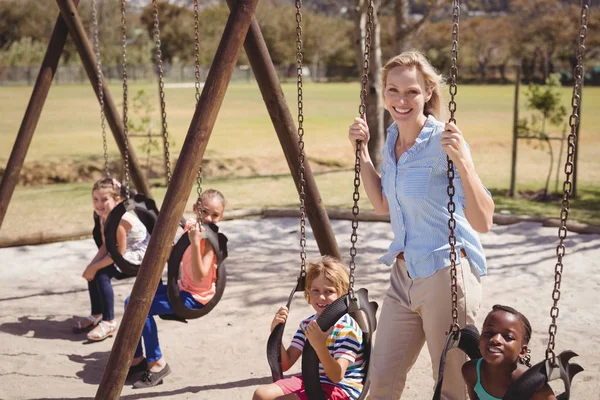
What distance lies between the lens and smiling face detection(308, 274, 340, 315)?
9.69ft

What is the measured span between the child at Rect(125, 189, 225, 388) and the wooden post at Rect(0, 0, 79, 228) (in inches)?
60.4

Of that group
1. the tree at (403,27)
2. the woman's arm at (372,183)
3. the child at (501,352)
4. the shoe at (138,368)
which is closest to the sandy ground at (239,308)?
the shoe at (138,368)

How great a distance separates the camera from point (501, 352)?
2377mm

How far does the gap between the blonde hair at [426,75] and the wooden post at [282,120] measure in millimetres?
1171

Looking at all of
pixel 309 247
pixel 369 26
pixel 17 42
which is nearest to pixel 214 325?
pixel 309 247

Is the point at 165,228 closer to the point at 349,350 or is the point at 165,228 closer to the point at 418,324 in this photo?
the point at 349,350

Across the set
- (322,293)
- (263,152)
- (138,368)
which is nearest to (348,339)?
(322,293)

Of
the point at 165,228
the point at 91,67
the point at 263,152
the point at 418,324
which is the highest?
the point at 91,67

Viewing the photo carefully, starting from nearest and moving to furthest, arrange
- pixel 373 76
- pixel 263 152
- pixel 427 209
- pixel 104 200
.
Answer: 1. pixel 427 209
2. pixel 104 200
3. pixel 373 76
4. pixel 263 152

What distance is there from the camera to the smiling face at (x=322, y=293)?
2953mm

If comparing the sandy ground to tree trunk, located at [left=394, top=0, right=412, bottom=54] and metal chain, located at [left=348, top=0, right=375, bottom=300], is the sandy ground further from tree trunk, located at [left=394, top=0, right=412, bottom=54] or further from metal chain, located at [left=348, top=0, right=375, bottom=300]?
tree trunk, located at [left=394, top=0, right=412, bottom=54]

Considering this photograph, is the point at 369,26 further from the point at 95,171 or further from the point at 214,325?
the point at 95,171

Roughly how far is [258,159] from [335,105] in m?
15.4

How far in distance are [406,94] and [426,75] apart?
0.10 m
